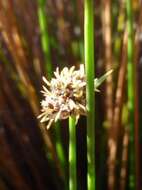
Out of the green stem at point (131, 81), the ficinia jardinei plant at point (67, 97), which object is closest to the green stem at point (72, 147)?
the ficinia jardinei plant at point (67, 97)

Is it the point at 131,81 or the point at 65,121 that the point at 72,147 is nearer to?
the point at 131,81

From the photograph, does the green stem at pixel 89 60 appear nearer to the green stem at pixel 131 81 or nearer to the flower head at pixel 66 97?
the flower head at pixel 66 97

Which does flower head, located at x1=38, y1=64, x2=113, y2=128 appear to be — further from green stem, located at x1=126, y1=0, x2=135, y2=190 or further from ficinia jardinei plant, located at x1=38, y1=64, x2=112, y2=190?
green stem, located at x1=126, y1=0, x2=135, y2=190

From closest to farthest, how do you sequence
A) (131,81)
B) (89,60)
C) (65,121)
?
(89,60), (131,81), (65,121)

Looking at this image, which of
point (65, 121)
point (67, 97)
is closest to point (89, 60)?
point (67, 97)

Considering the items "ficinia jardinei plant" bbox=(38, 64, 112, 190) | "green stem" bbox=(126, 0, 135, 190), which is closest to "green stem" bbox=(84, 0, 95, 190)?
"ficinia jardinei plant" bbox=(38, 64, 112, 190)

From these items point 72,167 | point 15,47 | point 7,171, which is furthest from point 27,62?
point 72,167
